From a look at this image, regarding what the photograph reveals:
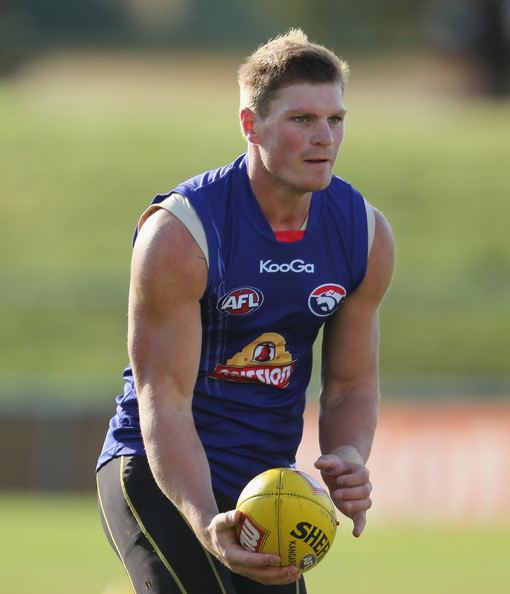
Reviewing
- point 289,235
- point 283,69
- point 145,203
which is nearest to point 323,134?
point 283,69

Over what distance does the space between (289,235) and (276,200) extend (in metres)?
0.15

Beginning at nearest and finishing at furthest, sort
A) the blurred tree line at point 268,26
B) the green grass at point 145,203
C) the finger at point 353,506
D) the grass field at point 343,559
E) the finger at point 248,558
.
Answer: the finger at point 248,558
the finger at point 353,506
the grass field at point 343,559
the green grass at point 145,203
the blurred tree line at point 268,26

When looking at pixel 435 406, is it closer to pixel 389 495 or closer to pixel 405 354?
pixel 389 495

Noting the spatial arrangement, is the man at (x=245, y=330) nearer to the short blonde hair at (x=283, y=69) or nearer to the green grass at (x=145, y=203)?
the short blonde hair at (x=283, y=69)

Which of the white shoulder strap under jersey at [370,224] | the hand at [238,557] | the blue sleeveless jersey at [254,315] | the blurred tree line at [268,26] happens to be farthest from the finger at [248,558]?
the blurred tree line at [268,26]

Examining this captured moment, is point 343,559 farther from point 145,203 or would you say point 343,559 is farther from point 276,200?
point 145,203

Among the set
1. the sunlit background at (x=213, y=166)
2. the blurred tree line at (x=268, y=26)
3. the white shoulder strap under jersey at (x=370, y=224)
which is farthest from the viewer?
the blurred tree line at (x=268, y=26)

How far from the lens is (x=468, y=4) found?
48.8 metres

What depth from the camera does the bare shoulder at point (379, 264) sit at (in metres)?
5.70

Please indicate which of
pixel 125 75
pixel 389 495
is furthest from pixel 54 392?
pixel 125 75

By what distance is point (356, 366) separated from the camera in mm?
5918

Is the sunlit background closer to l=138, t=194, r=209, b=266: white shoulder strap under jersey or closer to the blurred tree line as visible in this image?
the blurred tree line

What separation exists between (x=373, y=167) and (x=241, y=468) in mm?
27217

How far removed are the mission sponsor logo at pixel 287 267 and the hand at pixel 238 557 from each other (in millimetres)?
1010
